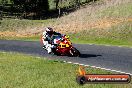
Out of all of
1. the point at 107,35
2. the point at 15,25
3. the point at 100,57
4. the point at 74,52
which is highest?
the point at 74,52

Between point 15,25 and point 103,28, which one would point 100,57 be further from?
point 15,25

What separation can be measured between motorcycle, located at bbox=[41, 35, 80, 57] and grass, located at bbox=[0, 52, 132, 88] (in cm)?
406

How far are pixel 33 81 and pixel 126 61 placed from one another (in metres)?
7.87

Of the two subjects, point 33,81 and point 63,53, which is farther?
point 63,53

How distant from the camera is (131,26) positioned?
4066 cm

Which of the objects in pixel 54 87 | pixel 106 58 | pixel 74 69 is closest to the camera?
pixel 54 87

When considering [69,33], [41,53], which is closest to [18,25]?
[69,33]

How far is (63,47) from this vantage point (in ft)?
79.0

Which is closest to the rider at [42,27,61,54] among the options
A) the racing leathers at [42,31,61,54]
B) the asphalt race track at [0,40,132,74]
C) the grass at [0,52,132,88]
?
the racing leathers at [42,31,61,54]

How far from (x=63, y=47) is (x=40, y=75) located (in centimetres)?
862

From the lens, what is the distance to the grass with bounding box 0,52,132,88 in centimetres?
1360

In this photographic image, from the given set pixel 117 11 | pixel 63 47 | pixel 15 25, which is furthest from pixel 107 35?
pixel 15 25

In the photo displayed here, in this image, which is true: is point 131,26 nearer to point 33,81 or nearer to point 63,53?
point 63,53

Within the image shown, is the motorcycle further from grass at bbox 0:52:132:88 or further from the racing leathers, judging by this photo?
grass at bbox 0:52:132:88
